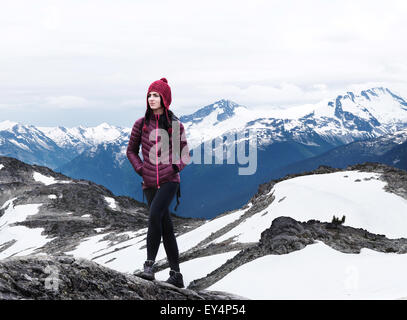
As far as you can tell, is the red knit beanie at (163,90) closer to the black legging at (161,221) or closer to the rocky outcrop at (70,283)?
the black legging at (161,221)

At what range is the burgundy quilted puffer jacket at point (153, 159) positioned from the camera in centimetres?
885

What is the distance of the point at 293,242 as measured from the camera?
628 inches

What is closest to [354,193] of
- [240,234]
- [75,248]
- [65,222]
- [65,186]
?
[240,234]

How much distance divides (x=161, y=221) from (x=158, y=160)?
57.0 inches

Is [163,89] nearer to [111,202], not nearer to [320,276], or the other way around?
[320,276]

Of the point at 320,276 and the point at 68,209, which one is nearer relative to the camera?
the point at 320,276

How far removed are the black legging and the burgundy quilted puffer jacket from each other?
18 centimetres

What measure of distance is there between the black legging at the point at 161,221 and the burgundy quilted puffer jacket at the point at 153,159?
0.59ft

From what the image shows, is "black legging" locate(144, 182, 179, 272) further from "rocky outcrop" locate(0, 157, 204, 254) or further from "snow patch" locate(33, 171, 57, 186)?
"snow patch" locate(33, 171, 57, 186)

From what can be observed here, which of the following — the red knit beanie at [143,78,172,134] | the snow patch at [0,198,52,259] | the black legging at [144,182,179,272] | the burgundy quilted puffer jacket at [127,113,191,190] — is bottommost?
the snow patch at [0,198,52,259]

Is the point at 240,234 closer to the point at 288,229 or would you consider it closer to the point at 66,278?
the point at 288,229

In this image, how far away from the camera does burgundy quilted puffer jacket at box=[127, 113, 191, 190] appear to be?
29.0 ft

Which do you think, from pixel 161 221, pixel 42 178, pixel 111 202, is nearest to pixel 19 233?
pixel 111 202


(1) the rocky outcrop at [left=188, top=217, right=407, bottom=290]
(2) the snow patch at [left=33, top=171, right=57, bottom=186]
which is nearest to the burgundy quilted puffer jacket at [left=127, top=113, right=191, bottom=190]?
(1) the rocky outcrop at [left=188, top=217, right=407, bottom=290]
